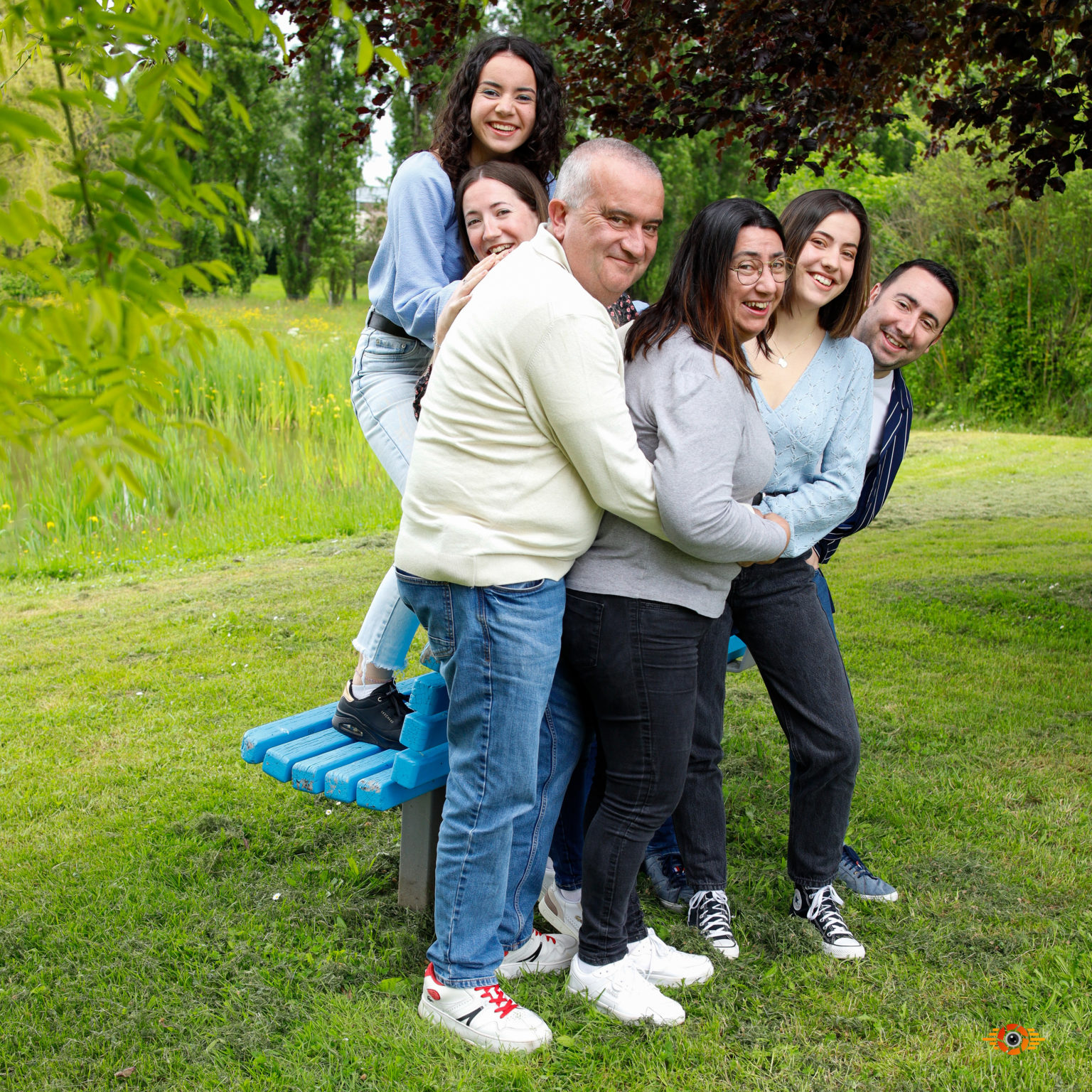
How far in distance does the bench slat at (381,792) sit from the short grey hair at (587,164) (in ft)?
4.99

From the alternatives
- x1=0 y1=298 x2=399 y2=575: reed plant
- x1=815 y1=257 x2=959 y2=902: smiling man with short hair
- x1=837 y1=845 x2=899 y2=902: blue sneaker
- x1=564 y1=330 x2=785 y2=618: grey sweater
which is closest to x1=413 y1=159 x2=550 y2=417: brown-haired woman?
x1=564 y1=330 x2=785 y2=618: grey sweater

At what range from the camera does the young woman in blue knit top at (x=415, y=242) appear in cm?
283

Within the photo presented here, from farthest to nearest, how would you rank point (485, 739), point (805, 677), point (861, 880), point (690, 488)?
point (861, 880) → point (805, 677) → point (485, 739) → point (690, 488)

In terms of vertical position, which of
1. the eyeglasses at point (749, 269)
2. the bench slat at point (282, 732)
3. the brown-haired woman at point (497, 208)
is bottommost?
the bench slat at point (282, 732)

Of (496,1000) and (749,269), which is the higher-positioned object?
(749,269)

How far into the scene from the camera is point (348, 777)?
9.13ft

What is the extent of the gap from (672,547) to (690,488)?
217 mm

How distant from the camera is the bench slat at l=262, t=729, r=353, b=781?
2.92 metres

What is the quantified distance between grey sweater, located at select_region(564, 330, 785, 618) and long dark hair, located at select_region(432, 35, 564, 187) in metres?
0.98

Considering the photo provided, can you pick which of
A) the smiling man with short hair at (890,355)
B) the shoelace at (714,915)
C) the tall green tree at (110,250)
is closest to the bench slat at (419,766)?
the shoelace at (714,915)

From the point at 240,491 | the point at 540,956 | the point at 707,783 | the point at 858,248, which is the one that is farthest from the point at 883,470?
the point at 240,491

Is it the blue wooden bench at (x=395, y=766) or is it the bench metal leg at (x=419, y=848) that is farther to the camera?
the bench metal leg at (x=419, y=848)

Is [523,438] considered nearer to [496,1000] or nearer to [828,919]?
[496,1000]

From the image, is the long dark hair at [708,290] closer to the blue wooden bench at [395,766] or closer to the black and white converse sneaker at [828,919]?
the blue wooden bench at [395,766]
